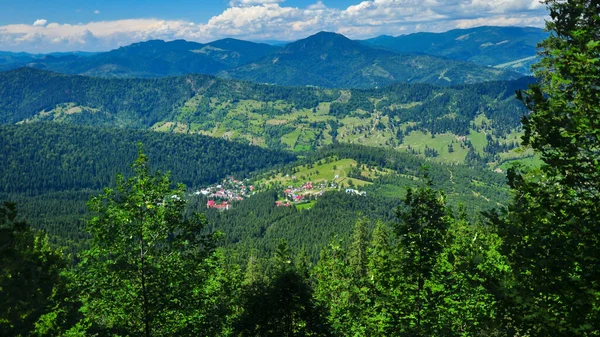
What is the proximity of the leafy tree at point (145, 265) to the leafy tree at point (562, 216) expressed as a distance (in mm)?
17361

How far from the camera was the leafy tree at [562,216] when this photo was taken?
35.3ft

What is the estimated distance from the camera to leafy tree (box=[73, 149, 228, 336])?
21.9 m

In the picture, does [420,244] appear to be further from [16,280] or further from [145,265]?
[16,280]

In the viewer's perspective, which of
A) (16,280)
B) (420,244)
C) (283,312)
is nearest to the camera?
(16,280)

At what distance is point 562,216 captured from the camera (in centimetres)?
1177

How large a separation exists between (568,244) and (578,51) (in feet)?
21.3

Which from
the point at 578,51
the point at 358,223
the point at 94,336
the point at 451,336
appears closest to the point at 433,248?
the point at 451,336

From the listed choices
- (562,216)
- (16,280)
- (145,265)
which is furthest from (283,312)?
(562,216)

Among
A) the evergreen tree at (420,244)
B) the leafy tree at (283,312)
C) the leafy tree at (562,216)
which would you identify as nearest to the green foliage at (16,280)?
the leafy tree at (283,312)

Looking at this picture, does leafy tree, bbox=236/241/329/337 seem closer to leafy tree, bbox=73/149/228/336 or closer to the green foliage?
leafy tree, bbox=73/149/228/336

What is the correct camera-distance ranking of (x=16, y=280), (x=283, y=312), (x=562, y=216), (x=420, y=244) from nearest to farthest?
(x=562, y=216)
(x=16, y=280)
(x=420, y=244)
(x=283, y=312)

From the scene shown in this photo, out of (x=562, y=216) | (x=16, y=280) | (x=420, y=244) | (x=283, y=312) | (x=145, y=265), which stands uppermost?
(x=562, y=216)

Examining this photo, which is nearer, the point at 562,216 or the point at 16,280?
the point at 562,216

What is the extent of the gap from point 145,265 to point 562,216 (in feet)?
67.4
